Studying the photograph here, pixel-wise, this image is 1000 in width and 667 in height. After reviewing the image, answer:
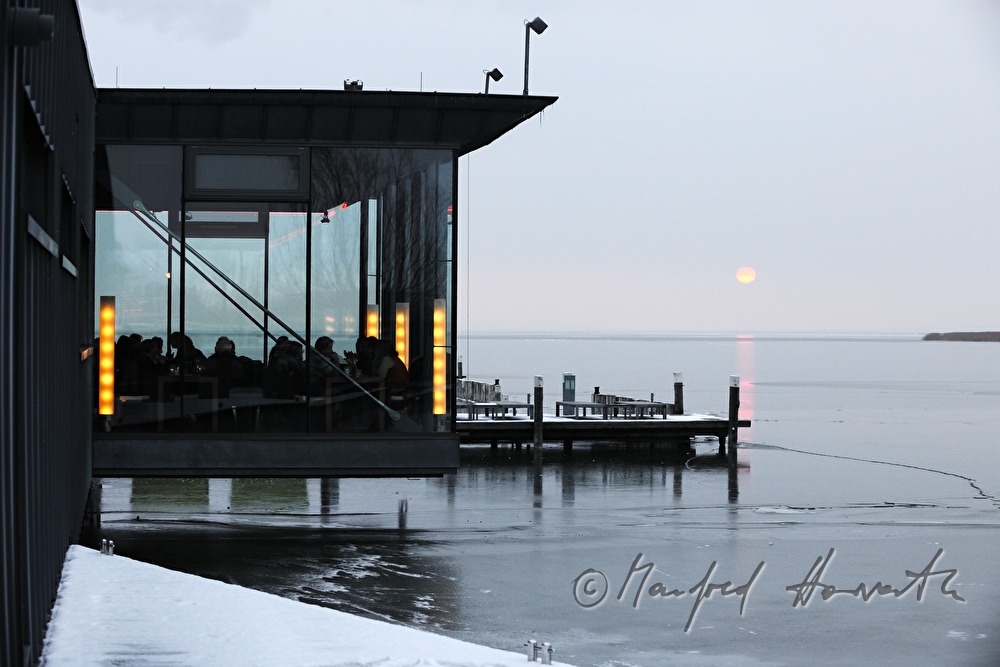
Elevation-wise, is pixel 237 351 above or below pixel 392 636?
above

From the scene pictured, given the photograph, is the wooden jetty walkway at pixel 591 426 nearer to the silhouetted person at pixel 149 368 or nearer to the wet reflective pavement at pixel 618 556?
the wet reflective pavement at pixel 618 556

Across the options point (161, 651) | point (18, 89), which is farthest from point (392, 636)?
point (18, 89)

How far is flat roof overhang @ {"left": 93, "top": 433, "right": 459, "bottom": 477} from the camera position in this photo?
14.0 meters

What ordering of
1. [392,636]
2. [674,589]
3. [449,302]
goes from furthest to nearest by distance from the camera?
[449,302] < [674,589] < [392,636]

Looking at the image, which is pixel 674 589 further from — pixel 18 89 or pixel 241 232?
pixel 18 89

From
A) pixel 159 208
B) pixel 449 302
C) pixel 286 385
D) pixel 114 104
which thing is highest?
pixel 114 104

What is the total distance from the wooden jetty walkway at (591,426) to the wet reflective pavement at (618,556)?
401cm

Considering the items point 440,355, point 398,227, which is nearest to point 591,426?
point 440,355

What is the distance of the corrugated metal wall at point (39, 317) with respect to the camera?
5762 millimetres

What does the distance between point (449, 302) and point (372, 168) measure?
73.4 inches

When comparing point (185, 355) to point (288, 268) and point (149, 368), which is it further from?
point (288, 268)

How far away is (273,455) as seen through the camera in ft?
46.3

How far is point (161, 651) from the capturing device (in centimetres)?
701

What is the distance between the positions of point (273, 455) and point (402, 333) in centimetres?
207
